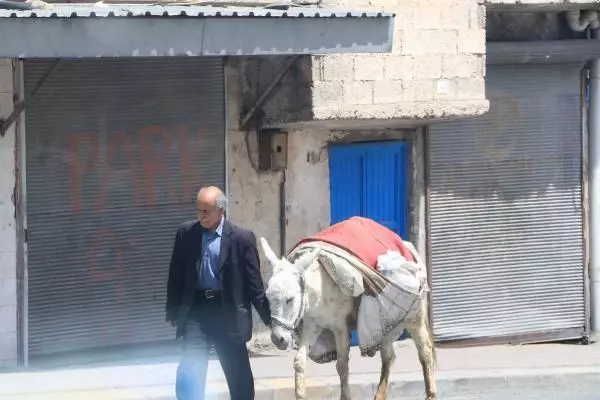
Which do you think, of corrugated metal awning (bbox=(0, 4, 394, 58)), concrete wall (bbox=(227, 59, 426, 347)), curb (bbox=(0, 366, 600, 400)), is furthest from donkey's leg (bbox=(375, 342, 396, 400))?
concrete wall (bbox=(227, 59, 426, 347))

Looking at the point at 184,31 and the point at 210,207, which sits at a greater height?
the point at 184,31

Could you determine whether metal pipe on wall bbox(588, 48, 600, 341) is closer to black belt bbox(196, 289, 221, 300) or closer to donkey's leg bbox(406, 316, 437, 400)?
donkey's leg bbox(406, 316, 437, 400)

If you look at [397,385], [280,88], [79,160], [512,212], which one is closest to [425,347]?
[397,385]

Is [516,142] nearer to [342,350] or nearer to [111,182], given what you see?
[111,182]

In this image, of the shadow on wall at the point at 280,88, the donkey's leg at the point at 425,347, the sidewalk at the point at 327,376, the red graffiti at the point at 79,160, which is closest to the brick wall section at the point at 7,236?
the sidewalk at the point at 327,376

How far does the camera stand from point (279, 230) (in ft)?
40.5

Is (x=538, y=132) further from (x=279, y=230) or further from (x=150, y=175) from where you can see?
(x=150, y=175)

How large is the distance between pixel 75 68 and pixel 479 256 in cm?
445

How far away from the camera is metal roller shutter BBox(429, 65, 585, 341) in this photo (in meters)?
12.9

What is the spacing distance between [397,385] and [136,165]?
2.95 m

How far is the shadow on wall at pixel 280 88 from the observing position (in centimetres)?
1142

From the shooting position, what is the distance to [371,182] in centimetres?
1273

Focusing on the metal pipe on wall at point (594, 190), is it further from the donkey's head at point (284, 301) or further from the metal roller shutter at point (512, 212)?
the donkey's head at point (284, 301)

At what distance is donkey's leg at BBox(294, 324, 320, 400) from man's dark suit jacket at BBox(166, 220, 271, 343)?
320 mm
